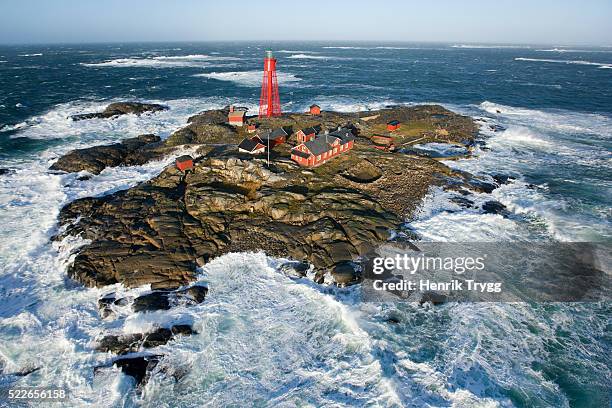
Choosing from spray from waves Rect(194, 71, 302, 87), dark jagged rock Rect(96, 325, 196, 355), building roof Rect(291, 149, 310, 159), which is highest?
spray from waves Rect(194, 71, 302, 87)

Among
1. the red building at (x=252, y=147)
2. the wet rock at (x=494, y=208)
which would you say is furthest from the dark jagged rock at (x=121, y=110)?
the wet rock at (x=494, y=208)

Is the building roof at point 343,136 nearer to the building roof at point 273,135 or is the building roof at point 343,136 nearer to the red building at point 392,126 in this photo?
the building roof at point 273,135

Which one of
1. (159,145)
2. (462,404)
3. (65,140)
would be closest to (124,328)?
(462,404)

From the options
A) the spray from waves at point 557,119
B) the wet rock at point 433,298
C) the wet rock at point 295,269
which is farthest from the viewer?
the spray from waves at point 557,119

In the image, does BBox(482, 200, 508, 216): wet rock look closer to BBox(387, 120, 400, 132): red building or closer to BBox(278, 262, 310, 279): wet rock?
BBox(278, 262, 310, 279): wet rock

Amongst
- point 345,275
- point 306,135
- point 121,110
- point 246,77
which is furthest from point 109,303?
point 246,77

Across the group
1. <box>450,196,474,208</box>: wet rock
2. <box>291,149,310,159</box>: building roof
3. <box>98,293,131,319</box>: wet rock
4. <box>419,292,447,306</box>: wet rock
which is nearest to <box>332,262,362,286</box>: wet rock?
<box>419,292,447,306</box>: wet rock
